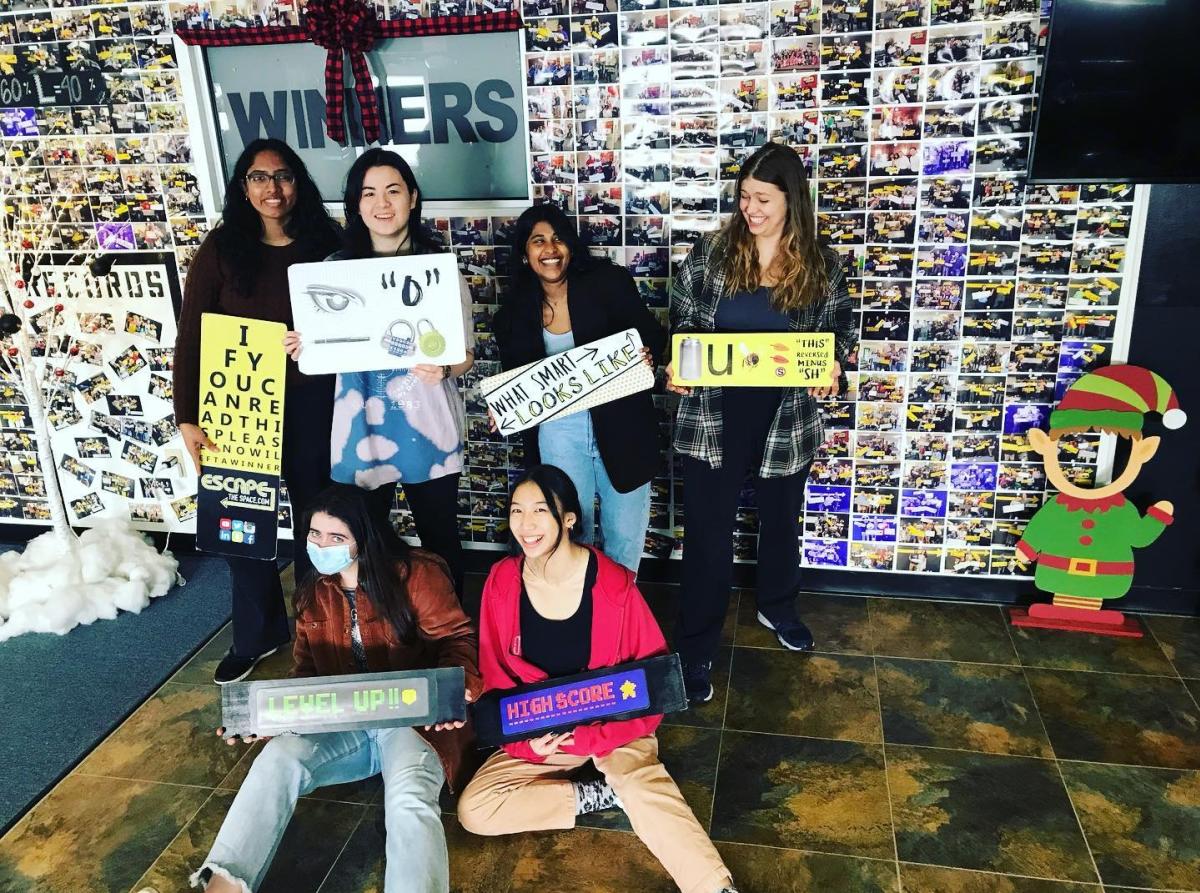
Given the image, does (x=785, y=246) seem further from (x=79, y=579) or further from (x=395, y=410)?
(x=79, y=579)

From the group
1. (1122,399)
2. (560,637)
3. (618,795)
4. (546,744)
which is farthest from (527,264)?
(1122,399)

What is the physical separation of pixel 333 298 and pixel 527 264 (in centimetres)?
53

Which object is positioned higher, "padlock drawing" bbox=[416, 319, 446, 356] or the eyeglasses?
the eyeglasses

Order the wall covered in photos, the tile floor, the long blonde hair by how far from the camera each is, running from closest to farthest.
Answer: the tile floor → the long blonde hair → the wall covered in photos

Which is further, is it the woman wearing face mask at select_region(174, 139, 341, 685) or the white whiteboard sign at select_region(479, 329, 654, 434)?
the white whiteboard sign at select_region(479, 329, 654, 434)

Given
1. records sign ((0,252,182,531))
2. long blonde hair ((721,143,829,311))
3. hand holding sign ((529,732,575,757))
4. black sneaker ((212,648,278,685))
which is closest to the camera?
hand holding sign ((529,732,575,757))

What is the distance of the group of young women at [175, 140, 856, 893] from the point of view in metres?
2.08

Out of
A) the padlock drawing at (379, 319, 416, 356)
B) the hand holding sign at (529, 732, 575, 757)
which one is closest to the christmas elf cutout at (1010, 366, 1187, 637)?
the hand holding sign at (529, 732, 575, 757)

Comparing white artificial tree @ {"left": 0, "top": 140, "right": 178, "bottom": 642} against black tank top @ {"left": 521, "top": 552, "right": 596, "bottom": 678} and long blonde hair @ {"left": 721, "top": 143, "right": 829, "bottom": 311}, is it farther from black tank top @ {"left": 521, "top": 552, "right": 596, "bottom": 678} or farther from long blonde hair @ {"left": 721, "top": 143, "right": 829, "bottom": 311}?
long blonde hair @ {"left": 721, "top": 143, "right": 829, "bottom": 311}

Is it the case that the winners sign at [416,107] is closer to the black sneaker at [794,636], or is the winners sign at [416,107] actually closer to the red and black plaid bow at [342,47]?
the red and black plaid bow at [342,47]

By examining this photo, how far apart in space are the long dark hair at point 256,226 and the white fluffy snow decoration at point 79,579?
1402 mm

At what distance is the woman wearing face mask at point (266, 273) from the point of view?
2383 millimetres

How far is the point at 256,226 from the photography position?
2445mm

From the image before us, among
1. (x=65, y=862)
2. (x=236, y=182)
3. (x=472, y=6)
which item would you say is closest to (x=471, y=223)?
(x=472, y=6)
